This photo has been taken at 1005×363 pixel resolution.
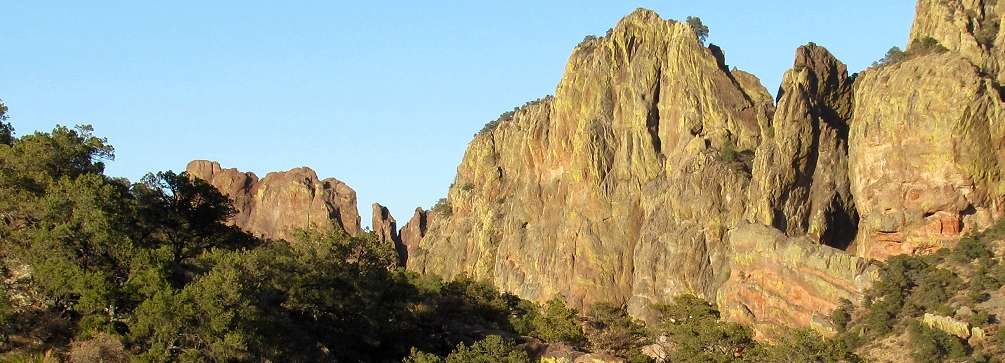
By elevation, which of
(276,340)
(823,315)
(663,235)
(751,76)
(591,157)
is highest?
(751,76)

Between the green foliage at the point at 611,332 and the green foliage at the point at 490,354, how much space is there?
649 inches

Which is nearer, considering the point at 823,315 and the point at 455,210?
the point at 823,315

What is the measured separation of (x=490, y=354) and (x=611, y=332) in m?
24.1

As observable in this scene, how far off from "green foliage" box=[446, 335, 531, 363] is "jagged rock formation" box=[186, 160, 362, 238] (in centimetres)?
11402

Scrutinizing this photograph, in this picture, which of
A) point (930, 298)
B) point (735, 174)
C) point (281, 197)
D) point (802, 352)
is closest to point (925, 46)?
point (735, 174)

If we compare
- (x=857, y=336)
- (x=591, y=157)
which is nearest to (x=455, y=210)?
→ (x=591, y=157)

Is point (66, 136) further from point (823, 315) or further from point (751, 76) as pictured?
point (751, 76)

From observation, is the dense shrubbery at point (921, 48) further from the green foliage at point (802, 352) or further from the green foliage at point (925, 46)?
the green foliage at point (802, 352)

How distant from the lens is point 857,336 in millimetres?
78562

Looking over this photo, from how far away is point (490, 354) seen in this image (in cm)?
5475

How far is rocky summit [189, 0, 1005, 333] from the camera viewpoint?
297 feet

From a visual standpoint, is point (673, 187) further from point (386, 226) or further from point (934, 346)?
point (386, 226)

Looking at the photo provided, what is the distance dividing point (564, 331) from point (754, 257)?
74.2ft

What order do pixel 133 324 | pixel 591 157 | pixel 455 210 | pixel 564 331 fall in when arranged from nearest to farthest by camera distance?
1. pixel 133 324
2. pixel 564 331
3. pixel 591 157
4. pixel 455 210
